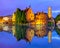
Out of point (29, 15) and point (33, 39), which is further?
point (29, 15)

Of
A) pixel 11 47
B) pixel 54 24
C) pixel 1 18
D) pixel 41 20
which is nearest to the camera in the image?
pixel 11 47

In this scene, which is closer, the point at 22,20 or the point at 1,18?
the point at 1,18

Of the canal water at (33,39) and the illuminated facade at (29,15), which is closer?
the canal water at (33,39)

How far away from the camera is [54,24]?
7973 millimetres

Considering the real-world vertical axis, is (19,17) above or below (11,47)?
above

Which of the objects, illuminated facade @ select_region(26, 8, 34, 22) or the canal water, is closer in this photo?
the canal water

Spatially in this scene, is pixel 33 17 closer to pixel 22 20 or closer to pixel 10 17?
pixel 22 20

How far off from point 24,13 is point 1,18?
50.2 inches

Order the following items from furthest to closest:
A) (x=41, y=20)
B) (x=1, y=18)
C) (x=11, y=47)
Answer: (x=41, y=20) < (x=1, y=18) < (x=11, y=47)

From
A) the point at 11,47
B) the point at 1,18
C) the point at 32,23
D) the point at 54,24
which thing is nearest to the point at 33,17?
the point at 32,23

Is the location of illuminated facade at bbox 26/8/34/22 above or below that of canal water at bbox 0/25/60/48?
above

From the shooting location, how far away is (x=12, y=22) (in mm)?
8117

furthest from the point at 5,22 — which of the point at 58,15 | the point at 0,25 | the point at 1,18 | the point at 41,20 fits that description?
the point at 58,15

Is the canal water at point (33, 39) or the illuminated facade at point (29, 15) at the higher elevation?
the illuminated facade at point (29, 15)
